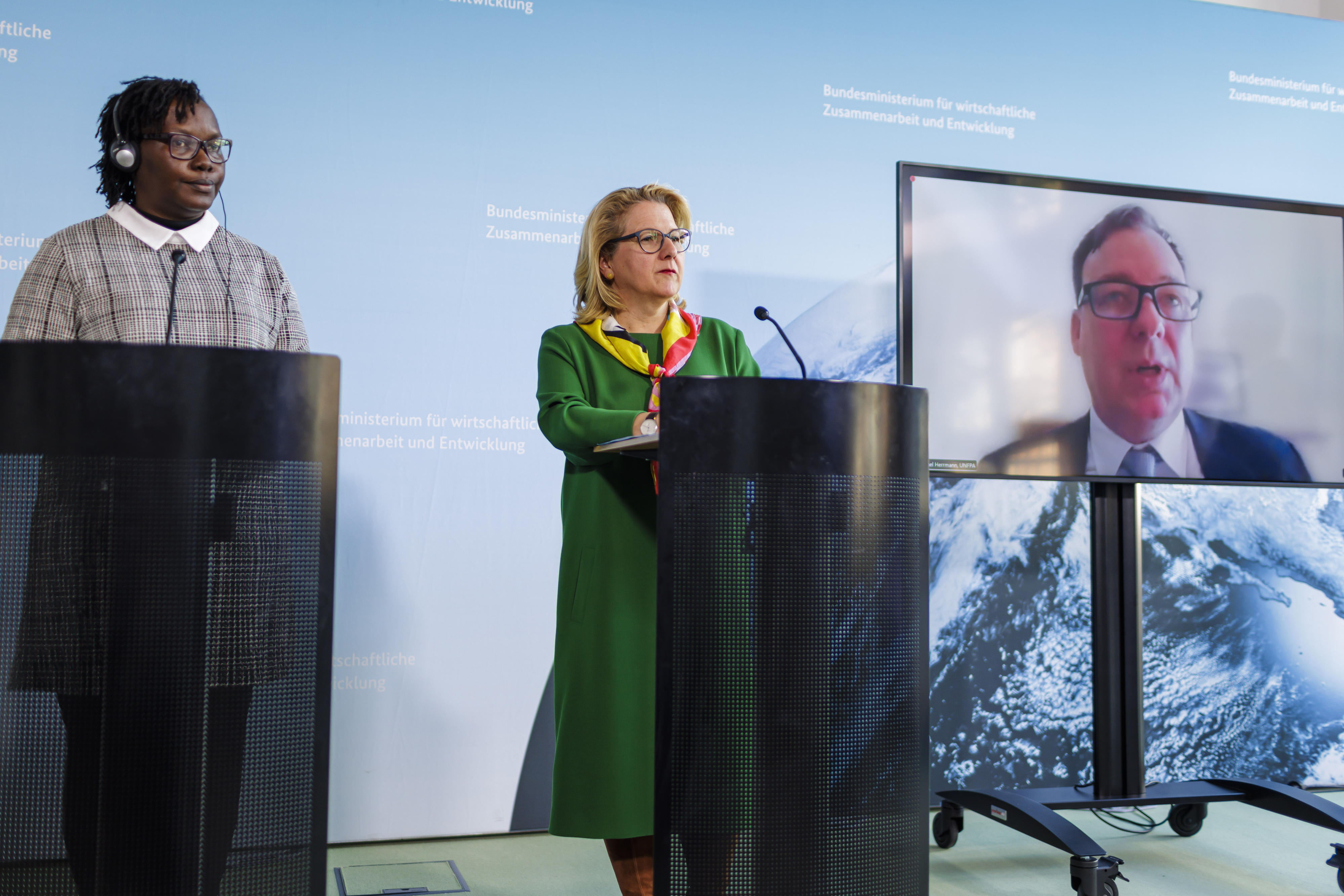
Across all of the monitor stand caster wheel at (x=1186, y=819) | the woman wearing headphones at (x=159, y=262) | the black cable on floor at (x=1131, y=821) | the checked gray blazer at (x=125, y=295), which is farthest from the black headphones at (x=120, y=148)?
the monitor stand caster wheel at (x=1186, y=819)

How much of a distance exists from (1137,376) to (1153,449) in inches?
7.6

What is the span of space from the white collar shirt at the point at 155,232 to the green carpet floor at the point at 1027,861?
1468 mm

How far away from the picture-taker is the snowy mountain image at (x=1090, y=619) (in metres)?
3.36

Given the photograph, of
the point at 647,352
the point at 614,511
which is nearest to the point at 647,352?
the point at 647,352

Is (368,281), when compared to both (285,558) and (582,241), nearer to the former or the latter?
(582,241)

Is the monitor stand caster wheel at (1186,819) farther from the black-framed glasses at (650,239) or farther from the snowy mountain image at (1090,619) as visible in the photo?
the black-framed glasses at (650,239)

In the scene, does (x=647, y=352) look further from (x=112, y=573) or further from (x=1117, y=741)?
(x=1117, y=741)

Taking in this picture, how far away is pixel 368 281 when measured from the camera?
296cm

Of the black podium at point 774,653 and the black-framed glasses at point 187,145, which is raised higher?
the black-framed glasses at point 187,145

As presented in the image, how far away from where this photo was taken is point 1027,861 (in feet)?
9.01

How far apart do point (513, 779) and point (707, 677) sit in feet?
5.92

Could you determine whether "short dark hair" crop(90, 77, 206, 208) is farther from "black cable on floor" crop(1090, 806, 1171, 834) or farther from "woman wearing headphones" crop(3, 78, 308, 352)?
"black cable on floor" crop(1090, 806, 1171, 834)

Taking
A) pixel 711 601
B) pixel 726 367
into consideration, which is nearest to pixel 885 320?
pixel 726 367

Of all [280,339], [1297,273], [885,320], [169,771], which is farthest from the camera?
[885,320]
